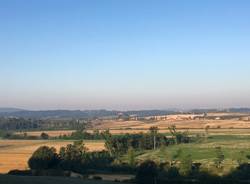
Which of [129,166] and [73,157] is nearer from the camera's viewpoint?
[129,166]

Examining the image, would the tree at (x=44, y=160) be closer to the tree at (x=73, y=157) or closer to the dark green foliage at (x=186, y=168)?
the tree at (x=73, y=157)

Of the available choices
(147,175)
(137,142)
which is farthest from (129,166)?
(137,142)

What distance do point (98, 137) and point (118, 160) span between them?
49395 millimetres

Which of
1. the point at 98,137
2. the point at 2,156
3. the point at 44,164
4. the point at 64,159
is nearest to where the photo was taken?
the point at 44,164

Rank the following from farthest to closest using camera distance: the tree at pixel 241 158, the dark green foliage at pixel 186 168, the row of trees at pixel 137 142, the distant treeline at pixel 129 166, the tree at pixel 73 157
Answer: the row of trees at pixel 137 142 → the tree at pixel 73 157 → the tree at pixel 241 158 → the dark green foliage at pixel 186 168 → the distant treeline at pixel 129 166

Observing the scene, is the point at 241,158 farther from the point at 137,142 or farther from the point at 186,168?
the point at 137,142

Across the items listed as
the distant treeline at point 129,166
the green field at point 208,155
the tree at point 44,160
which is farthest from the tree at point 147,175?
the tree at point 44,160

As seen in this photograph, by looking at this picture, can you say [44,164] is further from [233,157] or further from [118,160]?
[233,157]

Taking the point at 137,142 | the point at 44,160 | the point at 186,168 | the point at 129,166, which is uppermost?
the point at 137,142

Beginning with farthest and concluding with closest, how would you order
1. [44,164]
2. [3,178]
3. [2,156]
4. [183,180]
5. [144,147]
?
1. [144,147]
2. [2,156]
3. [44,164]
4. [183,180]
5. [3,178]

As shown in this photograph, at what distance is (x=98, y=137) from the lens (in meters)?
132

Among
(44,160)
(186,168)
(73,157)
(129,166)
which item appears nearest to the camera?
(186,168)

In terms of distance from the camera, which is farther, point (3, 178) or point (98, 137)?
point (98, 137)

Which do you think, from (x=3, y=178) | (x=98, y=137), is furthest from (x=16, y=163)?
(x=98, y=137)
